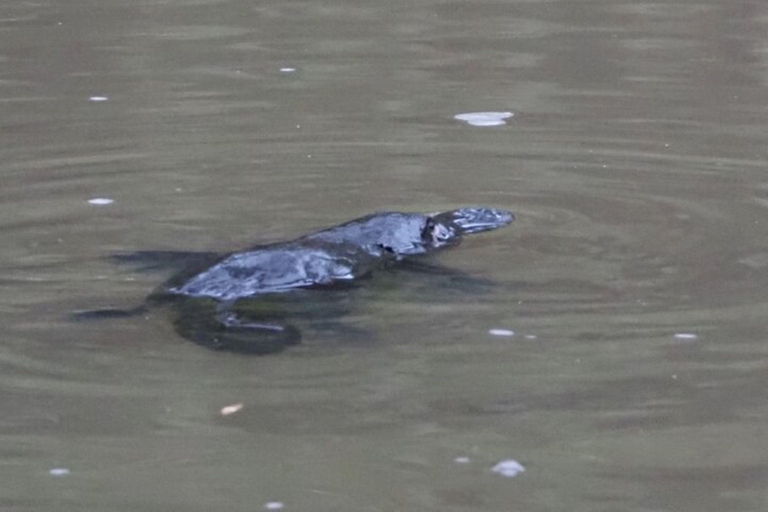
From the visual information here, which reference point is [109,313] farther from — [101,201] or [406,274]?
[101,201]

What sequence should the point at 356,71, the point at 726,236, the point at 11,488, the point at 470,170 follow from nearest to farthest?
the point at 11,488 < the point at 726,236 < the point at 470,170 < the point at 356,71

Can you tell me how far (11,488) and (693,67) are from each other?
646 centimetres

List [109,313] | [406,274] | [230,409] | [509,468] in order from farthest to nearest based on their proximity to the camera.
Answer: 1. [406,274]
2. [109,313]
3. [230,409]
4. [509,468]

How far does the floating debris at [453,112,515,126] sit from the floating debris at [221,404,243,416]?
13.2 feet

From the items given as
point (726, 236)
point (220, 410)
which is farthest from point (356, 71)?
point (220, 410)

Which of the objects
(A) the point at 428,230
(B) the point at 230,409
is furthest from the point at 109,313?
(A) the point at 428,230

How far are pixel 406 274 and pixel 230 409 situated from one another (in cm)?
140

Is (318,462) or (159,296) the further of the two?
(159,296)

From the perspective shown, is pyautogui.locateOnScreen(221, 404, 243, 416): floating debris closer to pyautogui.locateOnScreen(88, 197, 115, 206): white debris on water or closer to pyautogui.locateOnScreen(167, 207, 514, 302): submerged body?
pyautogui.locateOnScreen(167, 207, 514, 302): submerged body

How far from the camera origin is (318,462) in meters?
3.86

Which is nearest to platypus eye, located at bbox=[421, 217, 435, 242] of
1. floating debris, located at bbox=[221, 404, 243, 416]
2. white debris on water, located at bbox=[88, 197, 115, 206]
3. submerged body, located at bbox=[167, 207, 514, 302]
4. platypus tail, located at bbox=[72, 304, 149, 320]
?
submerged body, located at bbox=[167, 207, 514, 302]

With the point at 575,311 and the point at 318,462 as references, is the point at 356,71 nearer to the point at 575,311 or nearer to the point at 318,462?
the point at 575,311

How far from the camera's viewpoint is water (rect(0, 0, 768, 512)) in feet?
12.6

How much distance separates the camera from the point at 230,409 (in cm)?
422
